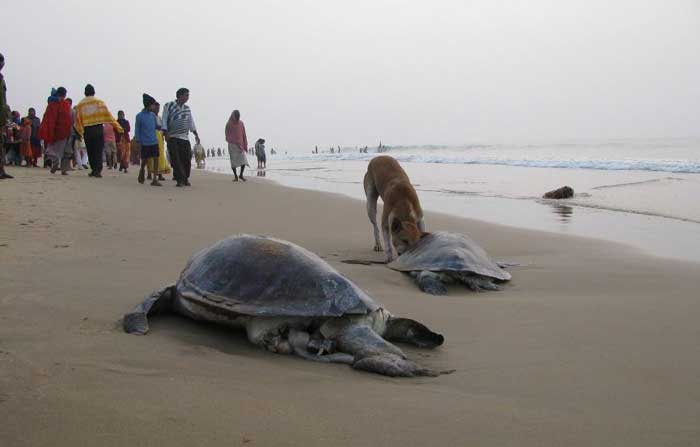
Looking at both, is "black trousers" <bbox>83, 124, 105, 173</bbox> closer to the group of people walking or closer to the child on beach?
the group of people walking

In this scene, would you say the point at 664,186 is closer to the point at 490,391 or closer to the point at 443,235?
the point at 443,235

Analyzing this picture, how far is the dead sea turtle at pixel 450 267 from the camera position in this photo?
5.43 meters

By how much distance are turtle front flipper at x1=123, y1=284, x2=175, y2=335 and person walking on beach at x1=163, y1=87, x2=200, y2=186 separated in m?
9.98

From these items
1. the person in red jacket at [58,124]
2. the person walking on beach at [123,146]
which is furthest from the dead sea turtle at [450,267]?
the person walking on beach at [123,146]

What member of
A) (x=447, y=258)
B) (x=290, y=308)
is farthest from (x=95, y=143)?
(x=290, y=308)

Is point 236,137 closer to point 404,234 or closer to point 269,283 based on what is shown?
point 404,234

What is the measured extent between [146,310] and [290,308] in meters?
0.89

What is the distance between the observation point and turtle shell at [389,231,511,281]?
5.53m

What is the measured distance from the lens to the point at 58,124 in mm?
14430

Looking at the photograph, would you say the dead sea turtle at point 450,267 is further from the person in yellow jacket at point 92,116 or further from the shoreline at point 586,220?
the person in yellow jacket at point 92,116

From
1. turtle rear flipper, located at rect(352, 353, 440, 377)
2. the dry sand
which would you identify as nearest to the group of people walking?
the dry sand

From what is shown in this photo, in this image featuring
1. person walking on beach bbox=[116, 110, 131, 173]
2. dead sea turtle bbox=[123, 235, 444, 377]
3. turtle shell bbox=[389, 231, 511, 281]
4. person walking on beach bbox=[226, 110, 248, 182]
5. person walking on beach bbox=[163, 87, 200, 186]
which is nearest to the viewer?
dead sea turtle bbox=[123, 235, 444, 377]

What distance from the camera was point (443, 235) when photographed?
6270 millimetres

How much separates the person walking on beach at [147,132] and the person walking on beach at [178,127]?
0.39 metres
